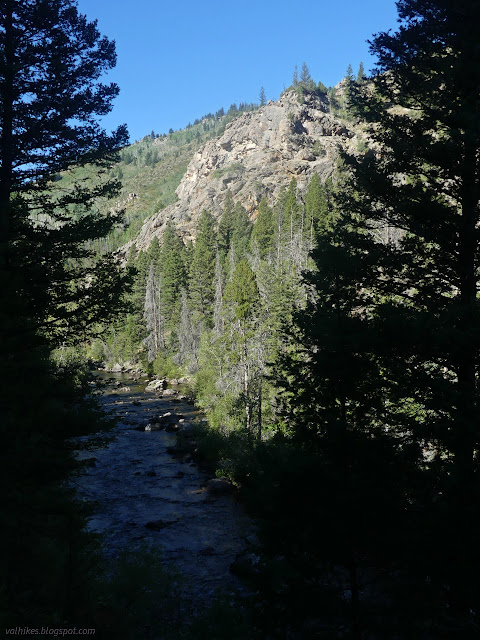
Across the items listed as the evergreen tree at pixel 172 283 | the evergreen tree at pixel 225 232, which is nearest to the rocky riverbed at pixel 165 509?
the evergreen tree at pixel 172 283

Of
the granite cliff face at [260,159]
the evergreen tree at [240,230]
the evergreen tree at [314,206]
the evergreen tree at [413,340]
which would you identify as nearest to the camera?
the evergreen tree at [413,340]

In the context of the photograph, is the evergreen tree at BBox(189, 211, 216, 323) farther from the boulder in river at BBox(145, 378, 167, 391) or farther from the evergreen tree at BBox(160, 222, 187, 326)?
the boulder in river at BBox(145, 378, 167, 391)

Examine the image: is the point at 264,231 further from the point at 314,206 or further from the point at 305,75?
the point at 305,75

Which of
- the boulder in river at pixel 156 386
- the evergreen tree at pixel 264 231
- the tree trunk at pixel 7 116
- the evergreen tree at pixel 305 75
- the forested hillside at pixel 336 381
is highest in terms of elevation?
the evergreen tree at pixel 305 75

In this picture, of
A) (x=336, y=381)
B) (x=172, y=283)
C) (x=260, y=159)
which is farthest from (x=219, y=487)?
(x=260, y=159)

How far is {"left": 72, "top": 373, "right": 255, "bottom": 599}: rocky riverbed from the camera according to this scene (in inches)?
482

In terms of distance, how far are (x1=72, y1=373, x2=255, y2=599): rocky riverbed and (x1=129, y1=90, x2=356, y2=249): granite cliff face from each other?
3103 inches

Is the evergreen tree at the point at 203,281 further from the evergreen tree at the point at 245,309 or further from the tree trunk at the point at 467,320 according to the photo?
the tree trunk at the point at 467,320

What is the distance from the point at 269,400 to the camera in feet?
80.1

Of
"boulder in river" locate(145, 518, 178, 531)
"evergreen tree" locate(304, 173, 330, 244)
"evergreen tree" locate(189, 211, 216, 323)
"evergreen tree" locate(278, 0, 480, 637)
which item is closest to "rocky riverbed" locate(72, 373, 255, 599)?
"boulder in river" locate(145, 518, 178, 531)

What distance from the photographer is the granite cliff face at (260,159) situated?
335ft

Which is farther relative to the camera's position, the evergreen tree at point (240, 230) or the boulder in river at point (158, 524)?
the evergreen tree at point (240, 230)

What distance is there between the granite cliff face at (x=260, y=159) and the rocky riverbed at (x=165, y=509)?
7881cm

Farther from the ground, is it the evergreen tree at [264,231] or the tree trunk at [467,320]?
the evergreen tree at [264,231]
